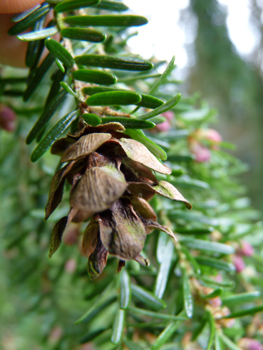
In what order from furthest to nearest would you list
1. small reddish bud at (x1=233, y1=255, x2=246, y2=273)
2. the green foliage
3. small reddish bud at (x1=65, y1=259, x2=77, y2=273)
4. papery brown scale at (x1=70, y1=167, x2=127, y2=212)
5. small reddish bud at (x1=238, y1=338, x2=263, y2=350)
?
small reddish bud at (x1=65, y1=259, x2=77, y2=273) → small reddish bud at (x1=233, y1=255, x2=246, y2=273) → small reddish bud at (x1=238, y1=338, x2=263, y2=350) → the green foliage → papery brown scale at (x1=70, y1=167, x2=127, y2=212)

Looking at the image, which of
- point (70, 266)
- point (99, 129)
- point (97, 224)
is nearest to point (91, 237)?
point (97, 224)

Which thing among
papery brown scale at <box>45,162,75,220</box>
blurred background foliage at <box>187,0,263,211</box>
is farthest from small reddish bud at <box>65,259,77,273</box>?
blurred background foliage at <box>187,0,263,211</box>

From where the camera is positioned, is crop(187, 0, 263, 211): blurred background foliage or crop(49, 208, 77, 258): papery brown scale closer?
crop(49, 208, 77, 258): papery brown scale

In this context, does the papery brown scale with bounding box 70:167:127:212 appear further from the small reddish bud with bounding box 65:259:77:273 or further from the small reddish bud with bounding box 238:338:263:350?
the small reddish bud with bounding box 65:259:77:273

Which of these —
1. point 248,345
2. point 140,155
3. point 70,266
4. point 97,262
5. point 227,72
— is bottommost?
point 70,266

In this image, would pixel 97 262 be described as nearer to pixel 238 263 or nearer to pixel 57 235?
pixel 57 235

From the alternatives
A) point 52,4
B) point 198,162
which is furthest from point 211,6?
point 52,4

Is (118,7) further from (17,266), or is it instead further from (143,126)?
(17,266)

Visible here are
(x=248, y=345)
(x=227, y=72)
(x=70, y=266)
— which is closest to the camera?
(x=248, y=345)
